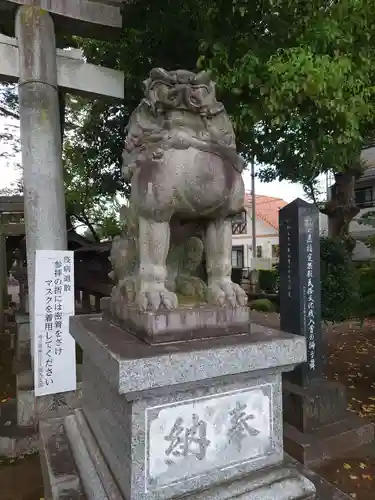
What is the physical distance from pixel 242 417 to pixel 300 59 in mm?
2990

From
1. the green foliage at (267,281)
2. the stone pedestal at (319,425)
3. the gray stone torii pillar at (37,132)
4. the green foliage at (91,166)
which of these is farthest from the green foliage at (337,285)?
the green foliage at (267,281)

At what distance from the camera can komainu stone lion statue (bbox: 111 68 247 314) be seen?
6.26ft

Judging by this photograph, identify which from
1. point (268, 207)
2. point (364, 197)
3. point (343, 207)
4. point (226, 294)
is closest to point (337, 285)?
point (226, 294)

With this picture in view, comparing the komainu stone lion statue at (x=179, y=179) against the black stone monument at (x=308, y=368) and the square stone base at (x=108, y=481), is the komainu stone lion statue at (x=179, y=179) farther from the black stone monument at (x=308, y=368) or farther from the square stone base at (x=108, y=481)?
the black stone monument at (x=308, y=368)

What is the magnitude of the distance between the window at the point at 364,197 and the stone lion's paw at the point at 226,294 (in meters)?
17.2

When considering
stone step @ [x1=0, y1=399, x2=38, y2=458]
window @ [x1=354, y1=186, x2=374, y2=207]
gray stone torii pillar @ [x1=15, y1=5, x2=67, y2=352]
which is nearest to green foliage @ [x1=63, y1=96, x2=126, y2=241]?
gray stone torii pillar @ [x1=15, y1=5, x2=67, y2=352]

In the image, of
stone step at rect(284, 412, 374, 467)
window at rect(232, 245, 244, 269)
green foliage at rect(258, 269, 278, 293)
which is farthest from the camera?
window at rect(232, 245, 244, 269)

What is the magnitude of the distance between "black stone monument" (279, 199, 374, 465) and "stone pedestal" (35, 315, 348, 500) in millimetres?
1647

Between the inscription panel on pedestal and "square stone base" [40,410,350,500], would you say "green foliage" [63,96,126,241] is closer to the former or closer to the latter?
"square stone base" [40,410,350,500]

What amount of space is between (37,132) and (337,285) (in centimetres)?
499

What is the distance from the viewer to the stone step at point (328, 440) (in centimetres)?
329

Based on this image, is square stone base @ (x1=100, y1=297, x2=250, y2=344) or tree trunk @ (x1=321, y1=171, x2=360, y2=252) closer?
square stone base @ (x1=100, y1=297, x2=250, y2=344)

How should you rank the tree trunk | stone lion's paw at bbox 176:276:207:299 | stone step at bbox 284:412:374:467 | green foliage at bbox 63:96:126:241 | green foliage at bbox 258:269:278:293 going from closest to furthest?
stone lion's paw at bbox 176:276:207:299, stone step at bbox 284:412:374:467, green foliage at bbox 63:96:126:241, the tree trunk, green foliage at bbox 258:269:278:293

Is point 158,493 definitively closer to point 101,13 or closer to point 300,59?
point 300,59
